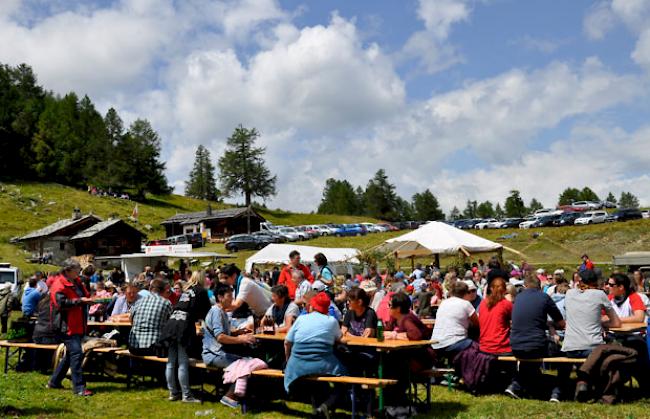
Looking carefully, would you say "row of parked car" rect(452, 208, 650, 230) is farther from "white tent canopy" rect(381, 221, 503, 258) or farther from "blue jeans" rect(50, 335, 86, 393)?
"blue jeans" rect(50, 335, 86, 393)

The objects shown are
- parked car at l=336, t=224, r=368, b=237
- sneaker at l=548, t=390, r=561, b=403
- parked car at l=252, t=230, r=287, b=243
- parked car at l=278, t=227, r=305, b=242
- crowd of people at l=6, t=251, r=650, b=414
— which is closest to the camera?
crowd of people at l=6, t=251, r=650, b=414

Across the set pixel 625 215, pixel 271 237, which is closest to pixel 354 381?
pixel 271 237

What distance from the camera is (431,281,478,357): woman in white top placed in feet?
24.6

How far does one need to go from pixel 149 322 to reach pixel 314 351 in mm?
2853

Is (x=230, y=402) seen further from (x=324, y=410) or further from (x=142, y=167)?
(x=142, y=167)

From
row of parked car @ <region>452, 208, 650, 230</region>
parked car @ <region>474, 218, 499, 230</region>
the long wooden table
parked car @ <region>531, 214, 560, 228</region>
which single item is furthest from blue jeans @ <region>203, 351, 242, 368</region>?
parked car @ <region>474, 218, 499, 230</region>

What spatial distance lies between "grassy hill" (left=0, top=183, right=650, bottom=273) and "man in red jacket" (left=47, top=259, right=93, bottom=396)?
101ft

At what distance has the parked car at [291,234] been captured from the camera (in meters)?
58.5

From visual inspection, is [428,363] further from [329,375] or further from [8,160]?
[8,160]

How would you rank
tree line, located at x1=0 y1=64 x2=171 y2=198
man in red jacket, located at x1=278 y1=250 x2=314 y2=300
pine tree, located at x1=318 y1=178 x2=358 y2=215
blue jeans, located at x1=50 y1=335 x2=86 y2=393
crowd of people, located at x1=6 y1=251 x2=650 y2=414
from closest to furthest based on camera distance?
1. crowd of people, located at x1=6 y1=251 x2=650 y2=414
2. blue jeans, located at x1=50 y1=335 x2=86 y2=393
3. man in red jacket, located at x1=278 y1=250 x2=314 y2=300
4. tree line, located at x1=0 y1=64 x2=171 y2=198
5. pine tree, located at x1=318 y1=178 x2=358 y2=215

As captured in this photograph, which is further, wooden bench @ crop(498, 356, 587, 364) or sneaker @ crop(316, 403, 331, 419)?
wooden bench @ crop(498, 356, 587, 364)

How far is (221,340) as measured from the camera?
714 centimetres

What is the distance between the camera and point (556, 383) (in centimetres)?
710

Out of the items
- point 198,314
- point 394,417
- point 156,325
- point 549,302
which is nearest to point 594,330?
point 549,302
